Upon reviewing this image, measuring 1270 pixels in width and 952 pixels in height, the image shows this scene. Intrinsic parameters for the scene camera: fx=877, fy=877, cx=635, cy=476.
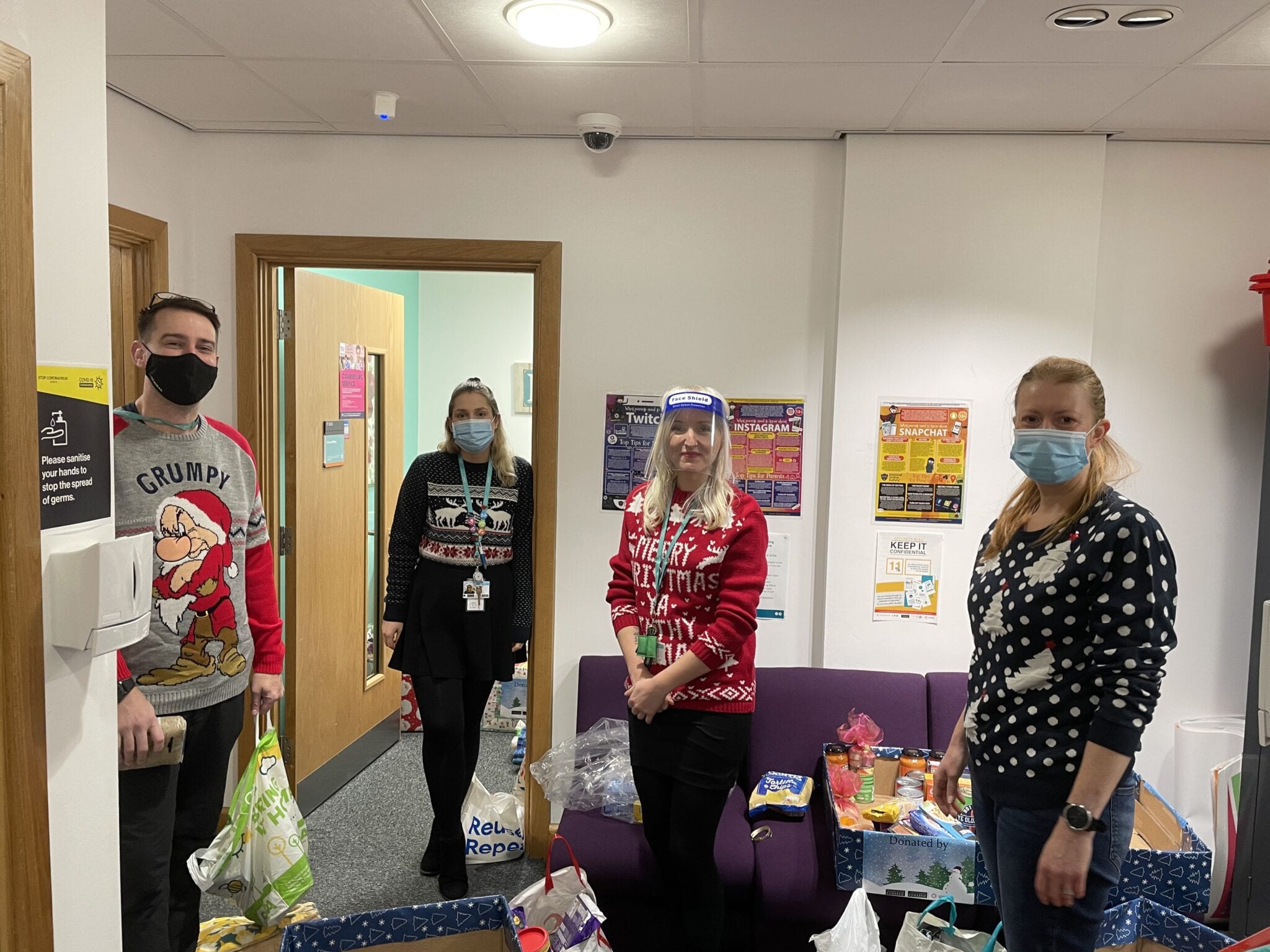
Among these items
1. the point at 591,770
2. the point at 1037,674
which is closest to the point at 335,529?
the point at 591,770

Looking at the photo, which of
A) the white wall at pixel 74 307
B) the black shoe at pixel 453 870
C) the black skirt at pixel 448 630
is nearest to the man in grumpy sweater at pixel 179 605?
the white wall at pixel 74 307

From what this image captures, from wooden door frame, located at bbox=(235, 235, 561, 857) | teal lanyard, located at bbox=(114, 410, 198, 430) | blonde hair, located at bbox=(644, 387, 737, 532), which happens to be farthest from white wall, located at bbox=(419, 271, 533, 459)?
teal lanyard, located at bbox=(114, 410, 198, 430)

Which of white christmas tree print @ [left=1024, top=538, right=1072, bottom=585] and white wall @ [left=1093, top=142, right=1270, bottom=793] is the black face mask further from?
white wall @ [left=1093, top=142, right=1270, bottom=793]

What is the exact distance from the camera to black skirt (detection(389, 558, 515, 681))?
2.61 m

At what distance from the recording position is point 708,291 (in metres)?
2.79

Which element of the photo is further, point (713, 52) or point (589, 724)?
point (589, 724)

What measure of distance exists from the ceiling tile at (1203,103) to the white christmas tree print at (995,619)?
4.92ft

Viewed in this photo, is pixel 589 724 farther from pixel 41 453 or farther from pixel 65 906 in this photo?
pixel 41 453

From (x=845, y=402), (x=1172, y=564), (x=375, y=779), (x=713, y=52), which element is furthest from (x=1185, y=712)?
(x=375, y=779)

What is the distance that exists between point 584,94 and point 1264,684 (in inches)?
91.6

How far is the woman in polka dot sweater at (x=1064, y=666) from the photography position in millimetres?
1294

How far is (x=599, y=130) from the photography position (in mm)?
2578

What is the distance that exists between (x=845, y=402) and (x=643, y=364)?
65 centimetres

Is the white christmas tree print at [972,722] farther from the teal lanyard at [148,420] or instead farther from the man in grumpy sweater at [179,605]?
the teal lanyard at [148,420]
